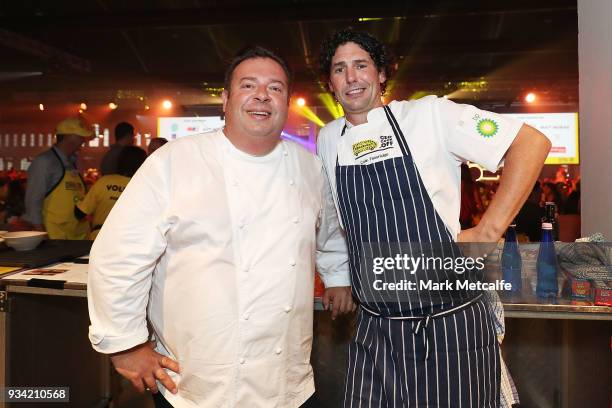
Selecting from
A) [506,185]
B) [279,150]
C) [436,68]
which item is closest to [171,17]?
[436,68]

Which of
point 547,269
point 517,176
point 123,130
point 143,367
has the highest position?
point 123,130

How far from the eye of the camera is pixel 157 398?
1.36 metres

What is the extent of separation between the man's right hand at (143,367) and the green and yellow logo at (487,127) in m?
1.03

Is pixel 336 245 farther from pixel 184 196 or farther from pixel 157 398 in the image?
pixel 157 398

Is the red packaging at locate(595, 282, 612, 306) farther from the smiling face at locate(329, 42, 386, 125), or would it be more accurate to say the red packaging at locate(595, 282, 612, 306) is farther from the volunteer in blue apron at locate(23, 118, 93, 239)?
the volunteer in blue apron at locate(23, 118, 93, 239)

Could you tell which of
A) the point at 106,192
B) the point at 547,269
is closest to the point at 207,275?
the point at 547,269

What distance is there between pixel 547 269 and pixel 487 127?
58 cm

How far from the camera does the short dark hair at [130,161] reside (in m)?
3.29

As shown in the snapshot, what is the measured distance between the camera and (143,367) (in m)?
1.29

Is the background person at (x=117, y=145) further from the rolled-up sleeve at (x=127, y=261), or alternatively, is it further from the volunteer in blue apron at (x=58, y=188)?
the rolled-up sleeve at (x=127, y=261)

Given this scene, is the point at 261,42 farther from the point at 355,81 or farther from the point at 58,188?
the point at 355,81

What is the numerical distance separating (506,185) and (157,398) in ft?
3.69

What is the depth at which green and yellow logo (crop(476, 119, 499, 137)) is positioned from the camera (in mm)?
1301

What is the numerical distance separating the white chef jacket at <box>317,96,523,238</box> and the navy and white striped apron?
1.1 inches
